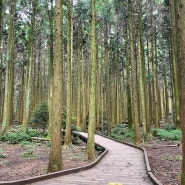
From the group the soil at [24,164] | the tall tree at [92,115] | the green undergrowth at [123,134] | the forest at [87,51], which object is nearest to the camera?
the soil at [24,164]

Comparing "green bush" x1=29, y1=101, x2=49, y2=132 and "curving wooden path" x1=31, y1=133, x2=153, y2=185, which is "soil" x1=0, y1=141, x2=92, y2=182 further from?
"green bush" x1=29, y1=101, x2=49, y2=132

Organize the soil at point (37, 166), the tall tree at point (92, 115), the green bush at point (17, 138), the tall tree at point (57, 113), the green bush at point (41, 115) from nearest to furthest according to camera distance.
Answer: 1. the soil at point (37, 166)
2. the tall tree at point (57, 113)
3. the tall tree at point (92, 115)
4. the green bush at point (17, 138)
5. the green bush at point (41, 115)

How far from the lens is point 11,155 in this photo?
1205 cm

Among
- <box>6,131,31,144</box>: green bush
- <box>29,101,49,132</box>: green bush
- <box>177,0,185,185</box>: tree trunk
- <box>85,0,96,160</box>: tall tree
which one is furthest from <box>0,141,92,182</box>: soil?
<box>29,101,49,132</box>: green bush

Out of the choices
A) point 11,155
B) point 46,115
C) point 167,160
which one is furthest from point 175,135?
point 11,155

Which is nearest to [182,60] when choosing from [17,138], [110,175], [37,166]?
[110,175]

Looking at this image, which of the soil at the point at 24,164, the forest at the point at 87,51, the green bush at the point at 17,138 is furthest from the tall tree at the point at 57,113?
the green bush at the point at 17,138

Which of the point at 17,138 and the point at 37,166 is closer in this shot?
the point at 37,166

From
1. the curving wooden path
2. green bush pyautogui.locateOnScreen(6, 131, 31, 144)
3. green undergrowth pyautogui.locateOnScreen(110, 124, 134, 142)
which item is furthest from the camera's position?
green undergrowth pyautogui.locateOnScreen(110, 124, 134, 142)

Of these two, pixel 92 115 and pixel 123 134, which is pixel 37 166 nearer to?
pixel 92 115

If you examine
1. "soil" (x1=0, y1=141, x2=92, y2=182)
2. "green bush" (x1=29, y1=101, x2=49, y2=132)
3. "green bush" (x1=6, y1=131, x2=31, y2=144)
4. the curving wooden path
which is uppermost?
"green bush" (x1=29, y1=101, x2=49, y2=132)

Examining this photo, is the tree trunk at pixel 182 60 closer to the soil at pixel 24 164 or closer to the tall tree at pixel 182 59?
the tall tree at pixel 182 59

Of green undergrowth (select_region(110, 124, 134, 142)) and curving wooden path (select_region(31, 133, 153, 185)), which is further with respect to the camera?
green undergrowth (select_region(110, 124, 134, 142))

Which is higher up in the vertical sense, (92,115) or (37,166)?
(92,115)
